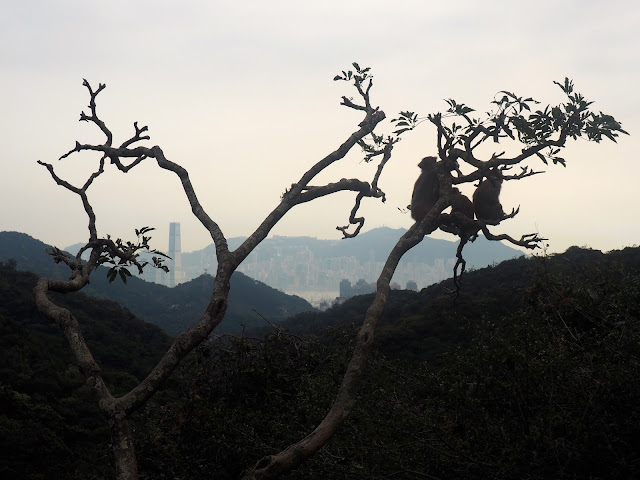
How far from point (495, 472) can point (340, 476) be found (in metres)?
1.51

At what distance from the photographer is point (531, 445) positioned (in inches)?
186

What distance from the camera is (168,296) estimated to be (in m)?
60.4

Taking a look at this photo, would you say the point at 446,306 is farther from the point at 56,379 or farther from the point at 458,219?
the point at 458,219

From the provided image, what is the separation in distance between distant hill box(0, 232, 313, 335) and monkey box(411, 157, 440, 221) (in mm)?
39181

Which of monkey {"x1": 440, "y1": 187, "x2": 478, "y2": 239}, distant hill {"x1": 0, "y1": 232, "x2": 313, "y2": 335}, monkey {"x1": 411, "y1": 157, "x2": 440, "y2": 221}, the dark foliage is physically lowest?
the dark foliage

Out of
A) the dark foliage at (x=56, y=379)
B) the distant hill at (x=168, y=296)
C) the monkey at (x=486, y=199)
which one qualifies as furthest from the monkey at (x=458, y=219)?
the distant hill at (x=168, y=296)

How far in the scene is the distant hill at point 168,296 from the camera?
52.8 m

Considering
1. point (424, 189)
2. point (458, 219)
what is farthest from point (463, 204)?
point (424, 189)

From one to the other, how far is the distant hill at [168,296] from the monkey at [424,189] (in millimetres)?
39181

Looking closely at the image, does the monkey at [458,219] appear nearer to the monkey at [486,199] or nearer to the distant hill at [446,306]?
the monkey at [486,199]

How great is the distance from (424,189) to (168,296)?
57.1 metres

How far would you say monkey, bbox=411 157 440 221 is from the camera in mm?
6457

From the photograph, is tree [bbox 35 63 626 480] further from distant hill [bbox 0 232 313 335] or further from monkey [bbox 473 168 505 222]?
distant hill [bbox 0 232 313 335]

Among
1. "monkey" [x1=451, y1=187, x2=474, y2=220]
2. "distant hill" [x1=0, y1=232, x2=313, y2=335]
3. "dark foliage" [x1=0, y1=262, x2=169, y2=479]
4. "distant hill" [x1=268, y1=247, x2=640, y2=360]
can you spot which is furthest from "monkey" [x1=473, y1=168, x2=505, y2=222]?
"distant hill" [x1=0, y1=232, x2=313, y2=335]
